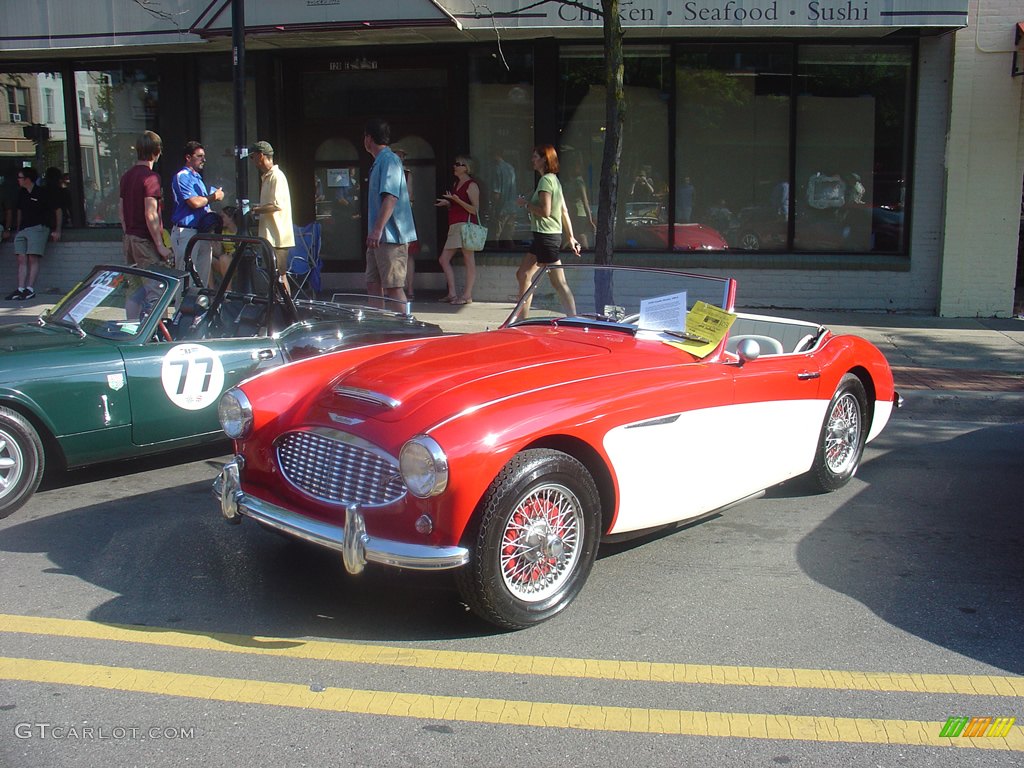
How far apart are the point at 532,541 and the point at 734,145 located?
387 inches

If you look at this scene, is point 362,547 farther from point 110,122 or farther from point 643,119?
point 110,122

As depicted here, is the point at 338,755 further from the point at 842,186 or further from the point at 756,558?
the point at 842,186

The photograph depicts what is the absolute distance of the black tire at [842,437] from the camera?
5605 mm

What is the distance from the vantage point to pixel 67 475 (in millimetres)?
6293

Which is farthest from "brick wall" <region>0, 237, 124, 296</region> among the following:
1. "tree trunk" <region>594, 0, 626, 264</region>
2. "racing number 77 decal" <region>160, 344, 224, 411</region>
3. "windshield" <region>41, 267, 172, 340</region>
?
"racing number 77 decal" <region>160, 344, 224, 411</region>

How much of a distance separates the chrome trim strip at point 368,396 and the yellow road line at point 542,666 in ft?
3.13

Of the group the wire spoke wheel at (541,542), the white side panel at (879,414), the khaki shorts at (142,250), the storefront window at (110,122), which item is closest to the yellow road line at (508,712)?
the wire spoke wheel at (541,542)

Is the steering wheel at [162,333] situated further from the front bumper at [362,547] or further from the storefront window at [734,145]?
the storefront window at [734,145]

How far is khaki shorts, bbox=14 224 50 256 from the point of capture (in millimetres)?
13180

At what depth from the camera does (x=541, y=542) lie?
3949mm

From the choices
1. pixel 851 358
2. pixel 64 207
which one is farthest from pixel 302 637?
pixel 64 207

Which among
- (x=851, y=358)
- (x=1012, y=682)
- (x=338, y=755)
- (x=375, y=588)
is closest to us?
(x=338, y=755)

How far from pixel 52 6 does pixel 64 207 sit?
2769 mm

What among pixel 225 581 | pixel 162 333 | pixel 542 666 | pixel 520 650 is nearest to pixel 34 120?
pixel 162 333
